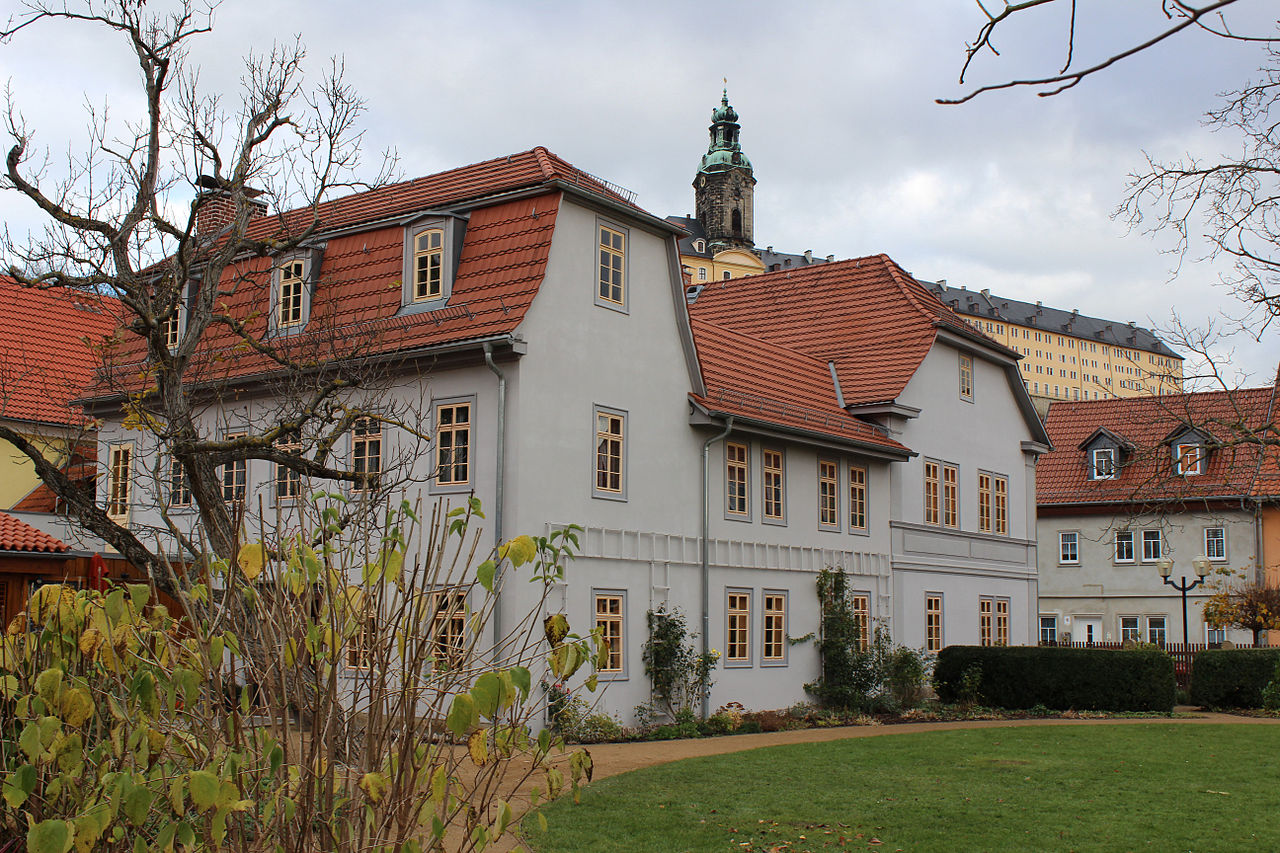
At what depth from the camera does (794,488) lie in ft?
80.7

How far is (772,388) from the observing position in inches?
1005

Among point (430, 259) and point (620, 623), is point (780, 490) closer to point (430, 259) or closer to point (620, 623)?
point (620, 623)

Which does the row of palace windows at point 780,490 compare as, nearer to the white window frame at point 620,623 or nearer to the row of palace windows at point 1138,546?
the white window frame at point 620,623

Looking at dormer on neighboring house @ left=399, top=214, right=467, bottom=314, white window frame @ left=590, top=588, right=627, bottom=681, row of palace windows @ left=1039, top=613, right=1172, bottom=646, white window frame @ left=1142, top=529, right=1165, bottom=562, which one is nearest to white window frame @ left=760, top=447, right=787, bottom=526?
white window frame @ left=590, top=588, right=627, bottom=681

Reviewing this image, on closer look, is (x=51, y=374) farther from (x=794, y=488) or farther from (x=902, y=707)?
(x=902, y=707)

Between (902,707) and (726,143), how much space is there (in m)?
110

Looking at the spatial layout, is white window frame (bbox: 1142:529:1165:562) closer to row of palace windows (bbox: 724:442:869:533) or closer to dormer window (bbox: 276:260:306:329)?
row of palace windows (bbox: 724:442:869:533)

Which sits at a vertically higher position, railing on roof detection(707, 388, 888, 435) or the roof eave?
railing on roof detection(707, 388, 888, 435)

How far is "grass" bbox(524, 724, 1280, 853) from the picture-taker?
11.0 m

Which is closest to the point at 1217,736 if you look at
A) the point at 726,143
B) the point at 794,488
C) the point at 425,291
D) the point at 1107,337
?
the point at 794,488

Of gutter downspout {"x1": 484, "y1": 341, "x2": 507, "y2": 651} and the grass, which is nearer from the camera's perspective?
the grass

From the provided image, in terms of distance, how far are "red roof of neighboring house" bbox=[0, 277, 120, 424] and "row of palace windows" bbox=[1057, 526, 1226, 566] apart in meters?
30.1

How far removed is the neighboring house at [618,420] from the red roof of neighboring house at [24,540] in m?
1.31

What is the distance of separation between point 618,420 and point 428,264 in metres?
3.90
